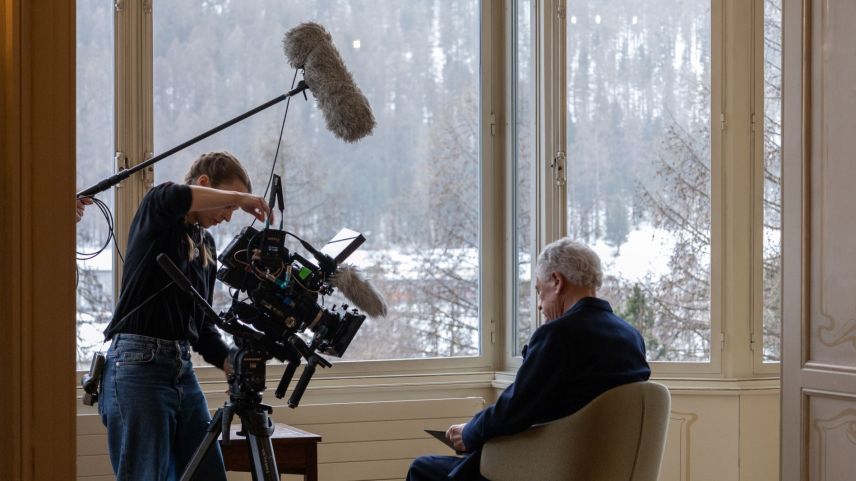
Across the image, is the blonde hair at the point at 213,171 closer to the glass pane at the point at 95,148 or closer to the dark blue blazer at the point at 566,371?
the dark blue blazer at the point at 566,371

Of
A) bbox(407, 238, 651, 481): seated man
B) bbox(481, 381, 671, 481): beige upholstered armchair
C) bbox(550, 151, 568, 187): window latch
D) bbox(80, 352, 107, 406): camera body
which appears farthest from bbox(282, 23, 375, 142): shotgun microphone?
bbox(550, 151, 568, 187): window latch

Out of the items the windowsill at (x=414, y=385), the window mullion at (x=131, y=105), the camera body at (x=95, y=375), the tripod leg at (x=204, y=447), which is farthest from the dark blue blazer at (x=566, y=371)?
the window mullion at (x=131, y=105)

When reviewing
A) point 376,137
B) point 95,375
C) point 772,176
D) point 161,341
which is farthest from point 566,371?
point 376,137

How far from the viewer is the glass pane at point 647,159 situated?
374 centimetres

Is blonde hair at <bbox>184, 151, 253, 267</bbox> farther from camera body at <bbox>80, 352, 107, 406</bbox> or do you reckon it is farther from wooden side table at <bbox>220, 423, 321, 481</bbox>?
wooden side table at <bbox>220, 423, 321, 481</bbox>

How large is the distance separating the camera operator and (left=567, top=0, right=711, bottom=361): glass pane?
185cm

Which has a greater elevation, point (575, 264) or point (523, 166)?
point (523, 166)

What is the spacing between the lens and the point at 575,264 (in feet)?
8.65

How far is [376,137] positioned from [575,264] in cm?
158

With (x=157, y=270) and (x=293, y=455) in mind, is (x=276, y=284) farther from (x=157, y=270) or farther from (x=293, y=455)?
(x=293, y=455)

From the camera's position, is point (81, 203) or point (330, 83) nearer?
point (81, 203)

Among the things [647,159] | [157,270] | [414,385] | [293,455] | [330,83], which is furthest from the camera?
[414,385]

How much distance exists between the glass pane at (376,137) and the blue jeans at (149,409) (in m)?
1.31

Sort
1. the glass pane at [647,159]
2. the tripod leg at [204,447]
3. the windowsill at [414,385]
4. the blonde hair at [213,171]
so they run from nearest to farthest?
the tripod leg at [204,447] < the blonde hair at [213,171] < the windowsill at [414,385] < the glass pane at [647,159]
